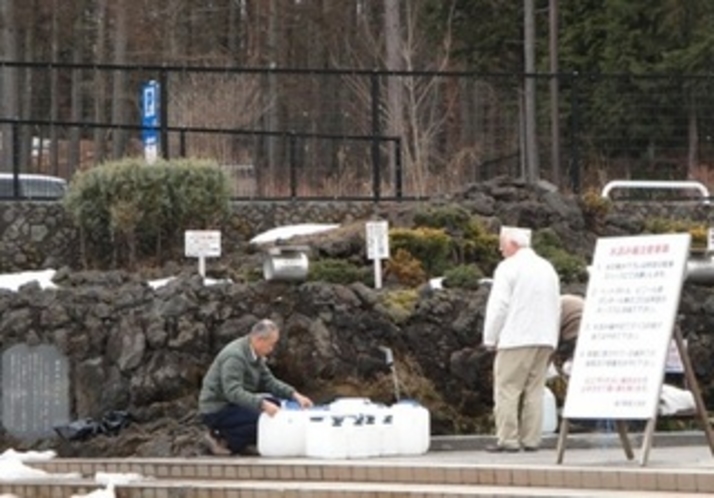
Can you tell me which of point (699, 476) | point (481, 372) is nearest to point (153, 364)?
point (481, 372)

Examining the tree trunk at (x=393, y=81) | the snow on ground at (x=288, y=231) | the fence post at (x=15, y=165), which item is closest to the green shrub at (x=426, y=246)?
the snow on ground at (x=288, y=231)

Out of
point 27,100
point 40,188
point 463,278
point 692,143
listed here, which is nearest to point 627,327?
point 463,278

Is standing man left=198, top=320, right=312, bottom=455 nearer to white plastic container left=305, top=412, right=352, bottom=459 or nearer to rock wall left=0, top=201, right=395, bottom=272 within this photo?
white plastic container left=305, top=412, right=352, bottom=459

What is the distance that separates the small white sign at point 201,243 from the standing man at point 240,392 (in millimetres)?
5038

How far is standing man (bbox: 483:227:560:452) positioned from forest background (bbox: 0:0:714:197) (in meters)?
9.82

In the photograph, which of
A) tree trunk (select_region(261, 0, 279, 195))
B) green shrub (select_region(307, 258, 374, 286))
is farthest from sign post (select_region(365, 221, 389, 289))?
tree trunk (select_region(261, 0, 279, 195))

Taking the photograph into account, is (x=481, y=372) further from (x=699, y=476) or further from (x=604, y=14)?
(x=604, y=14)

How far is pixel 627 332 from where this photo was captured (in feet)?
51.2

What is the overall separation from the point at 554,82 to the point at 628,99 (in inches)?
86.0

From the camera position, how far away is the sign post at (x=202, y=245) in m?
23.4

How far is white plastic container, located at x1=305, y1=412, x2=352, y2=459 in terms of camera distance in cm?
1745

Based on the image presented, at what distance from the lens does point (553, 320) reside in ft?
58.1

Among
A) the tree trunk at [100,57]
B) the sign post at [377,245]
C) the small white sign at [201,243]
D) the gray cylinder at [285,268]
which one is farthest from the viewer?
the tree trunk at [100,57]

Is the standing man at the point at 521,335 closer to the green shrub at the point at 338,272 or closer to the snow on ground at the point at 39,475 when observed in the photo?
the snow on ground at the point at 39,475
